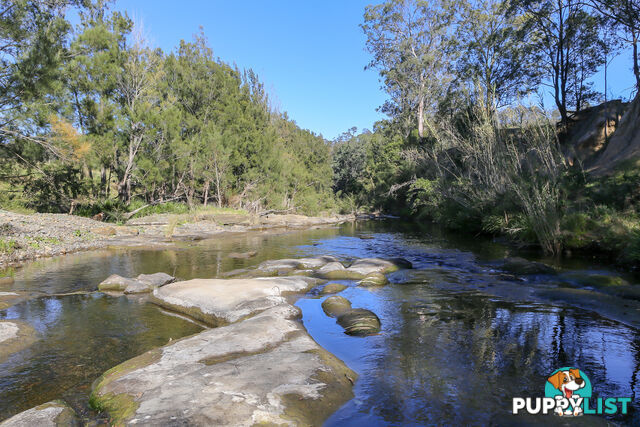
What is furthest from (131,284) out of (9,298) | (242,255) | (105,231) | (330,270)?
(105,231)

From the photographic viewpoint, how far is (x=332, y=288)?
862 cm

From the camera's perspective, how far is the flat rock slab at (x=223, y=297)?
21.5ft

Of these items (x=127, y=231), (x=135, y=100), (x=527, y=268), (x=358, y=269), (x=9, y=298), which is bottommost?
(x=9, y=298)

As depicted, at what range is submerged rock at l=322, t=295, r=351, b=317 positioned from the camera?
273 inches

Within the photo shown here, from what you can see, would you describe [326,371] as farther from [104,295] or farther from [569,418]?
[104,295]

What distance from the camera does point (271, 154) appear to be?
31.3m

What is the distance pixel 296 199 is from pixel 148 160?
51.4 feet

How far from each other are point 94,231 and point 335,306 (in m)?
15.1

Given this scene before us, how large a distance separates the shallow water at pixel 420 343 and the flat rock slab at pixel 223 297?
336mm

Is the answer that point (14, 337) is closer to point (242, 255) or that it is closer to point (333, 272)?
point (333, 272)

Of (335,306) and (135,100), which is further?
(135,100)

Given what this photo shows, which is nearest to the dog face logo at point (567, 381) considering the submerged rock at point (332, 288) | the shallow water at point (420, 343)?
the shallow water at point (420, 343)

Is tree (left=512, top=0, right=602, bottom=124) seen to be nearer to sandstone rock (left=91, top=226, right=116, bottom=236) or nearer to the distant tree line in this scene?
the distant tree line

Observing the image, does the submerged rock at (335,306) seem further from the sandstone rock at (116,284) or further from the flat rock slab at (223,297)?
the sandstone rock at (116,284)
